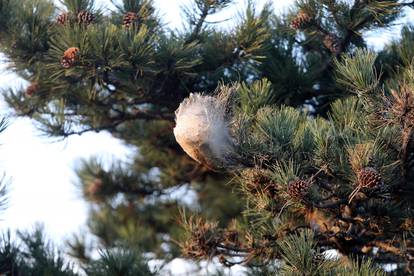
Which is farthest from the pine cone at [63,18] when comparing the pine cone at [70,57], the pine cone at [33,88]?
the pine cone at [33,88]

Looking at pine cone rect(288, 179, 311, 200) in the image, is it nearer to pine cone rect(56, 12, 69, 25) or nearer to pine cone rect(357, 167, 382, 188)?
pine cone rect(357, 167, 382, 188)

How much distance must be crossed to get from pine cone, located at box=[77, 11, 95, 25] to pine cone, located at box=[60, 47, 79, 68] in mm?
103

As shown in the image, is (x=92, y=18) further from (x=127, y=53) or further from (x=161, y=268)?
(x=161, y=268)

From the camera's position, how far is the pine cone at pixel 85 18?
1.89 metres

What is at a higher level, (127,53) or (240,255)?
(127,53)

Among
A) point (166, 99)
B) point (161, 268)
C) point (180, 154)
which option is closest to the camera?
point (166, 99)

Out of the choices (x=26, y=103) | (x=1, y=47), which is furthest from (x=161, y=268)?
(x=1, y=47)

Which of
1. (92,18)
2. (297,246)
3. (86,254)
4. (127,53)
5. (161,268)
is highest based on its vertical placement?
(92,18)

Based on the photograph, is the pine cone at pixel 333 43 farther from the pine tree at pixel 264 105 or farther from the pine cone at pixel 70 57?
the pine cone at pixel 70 57

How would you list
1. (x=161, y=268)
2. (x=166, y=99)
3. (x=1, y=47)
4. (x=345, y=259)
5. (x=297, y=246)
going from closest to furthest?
(x=297, y=246) < (x=345, y=259) < (x=1, y=47) < (x=166, y=99) < (x=161, y=268)

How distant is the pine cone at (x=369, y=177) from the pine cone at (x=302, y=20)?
2.06 feet

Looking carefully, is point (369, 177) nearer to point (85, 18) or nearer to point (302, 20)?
point (302, 20)

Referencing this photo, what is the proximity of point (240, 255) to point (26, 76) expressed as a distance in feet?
2.55

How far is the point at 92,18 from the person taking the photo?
1.92 m
